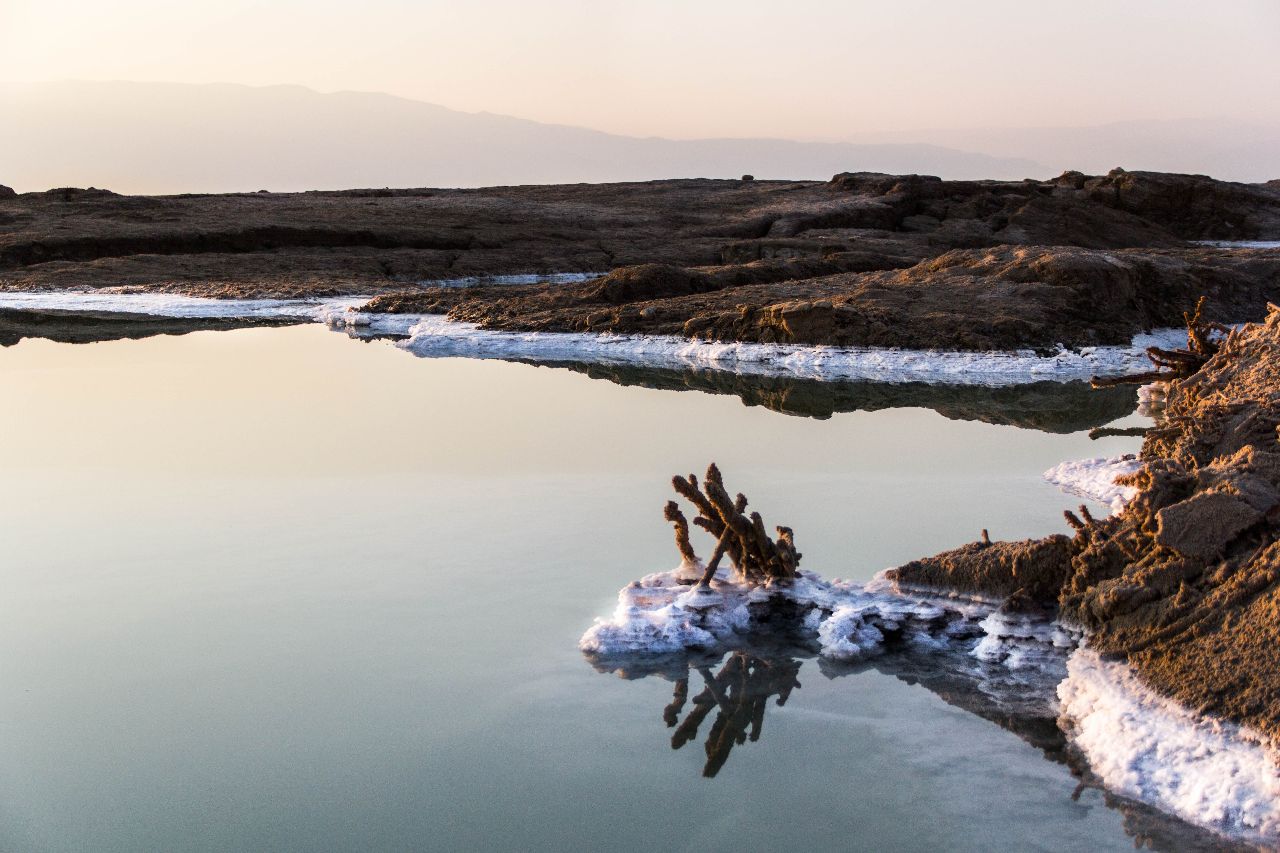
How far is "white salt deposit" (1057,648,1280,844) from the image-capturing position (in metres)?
4.04

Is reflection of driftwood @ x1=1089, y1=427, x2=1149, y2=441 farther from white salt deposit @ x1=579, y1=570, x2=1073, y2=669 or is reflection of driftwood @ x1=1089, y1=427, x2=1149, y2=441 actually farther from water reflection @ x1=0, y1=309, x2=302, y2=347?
water reflection @ x1=0, y1=309, x2=302, y2=347

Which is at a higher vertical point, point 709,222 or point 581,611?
point 709,222

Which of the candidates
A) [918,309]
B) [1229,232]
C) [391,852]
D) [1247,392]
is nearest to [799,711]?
[391,852]

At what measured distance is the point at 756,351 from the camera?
52.1 ft

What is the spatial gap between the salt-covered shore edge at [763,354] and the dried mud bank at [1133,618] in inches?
293

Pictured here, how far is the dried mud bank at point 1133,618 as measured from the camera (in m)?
4.33

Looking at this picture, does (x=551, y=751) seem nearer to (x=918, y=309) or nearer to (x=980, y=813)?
(x=980, y=813)

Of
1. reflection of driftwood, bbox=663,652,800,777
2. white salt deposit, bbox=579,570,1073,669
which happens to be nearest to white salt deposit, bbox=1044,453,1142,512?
white salt deposit, bbox=579,570,1073,669

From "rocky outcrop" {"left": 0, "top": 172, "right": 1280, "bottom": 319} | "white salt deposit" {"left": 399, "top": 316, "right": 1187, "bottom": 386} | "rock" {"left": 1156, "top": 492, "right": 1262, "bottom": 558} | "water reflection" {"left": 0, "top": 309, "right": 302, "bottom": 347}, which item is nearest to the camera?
"rock" {"left": 1156, "top": 492, "right": 1262, "bottom": 558}

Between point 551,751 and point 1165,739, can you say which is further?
point 551,751

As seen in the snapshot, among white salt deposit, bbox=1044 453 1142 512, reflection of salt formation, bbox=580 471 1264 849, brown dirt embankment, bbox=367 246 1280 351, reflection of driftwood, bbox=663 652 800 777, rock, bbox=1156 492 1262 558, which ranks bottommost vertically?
reflection of driftwood, bbox=663 652 800 777

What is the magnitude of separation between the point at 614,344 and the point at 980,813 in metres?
12.8

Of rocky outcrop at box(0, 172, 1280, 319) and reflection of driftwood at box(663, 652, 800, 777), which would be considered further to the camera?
rocky outcrop at box(0, 172, 1280, 319)

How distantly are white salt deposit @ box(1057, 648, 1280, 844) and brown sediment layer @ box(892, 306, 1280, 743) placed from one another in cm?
8
